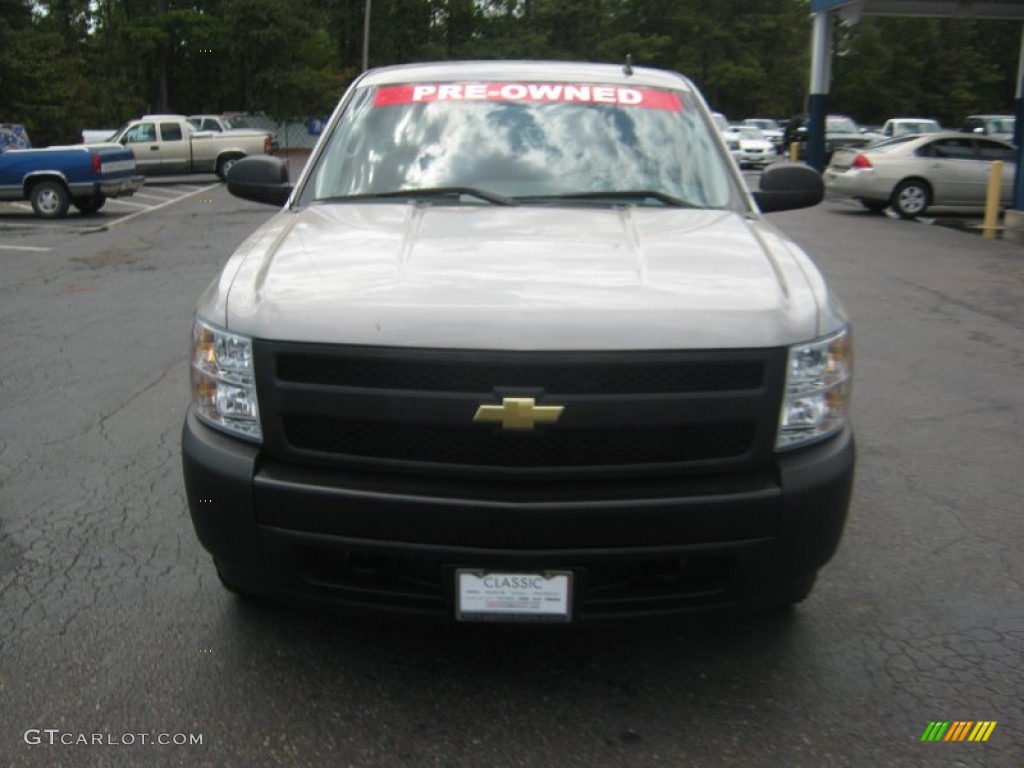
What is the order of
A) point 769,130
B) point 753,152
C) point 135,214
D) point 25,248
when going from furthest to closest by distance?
point 769,130 < point 753,152 < point 135,214 < point 25,248

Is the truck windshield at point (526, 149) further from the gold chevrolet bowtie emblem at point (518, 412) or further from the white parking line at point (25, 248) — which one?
the white parking line at point (25, 248)

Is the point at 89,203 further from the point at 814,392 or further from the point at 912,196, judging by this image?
the point at 814,392

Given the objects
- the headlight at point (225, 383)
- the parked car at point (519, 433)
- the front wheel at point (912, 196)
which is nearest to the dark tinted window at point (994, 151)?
the front wheel at point (912, 196)

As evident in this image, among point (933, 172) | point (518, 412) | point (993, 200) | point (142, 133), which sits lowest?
point (993, 200)

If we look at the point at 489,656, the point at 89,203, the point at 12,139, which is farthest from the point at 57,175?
the point at 489,656

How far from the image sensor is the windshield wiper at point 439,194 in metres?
3.88

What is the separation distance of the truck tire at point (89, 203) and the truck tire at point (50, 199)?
0.40 metres

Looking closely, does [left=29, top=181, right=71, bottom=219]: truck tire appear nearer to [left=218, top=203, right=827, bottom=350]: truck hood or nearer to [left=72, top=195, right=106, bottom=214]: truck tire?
[left=72, top=195, right=106, bottom=214]: truck tire

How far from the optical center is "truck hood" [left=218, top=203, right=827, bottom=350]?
2.71m

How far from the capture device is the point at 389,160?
4152 millimetres

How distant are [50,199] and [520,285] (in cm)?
1787

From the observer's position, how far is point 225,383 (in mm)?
2898

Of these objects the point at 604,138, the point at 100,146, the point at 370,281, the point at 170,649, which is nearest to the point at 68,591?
the point at 170,649

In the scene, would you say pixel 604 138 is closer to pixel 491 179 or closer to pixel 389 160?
pixel 491 179
